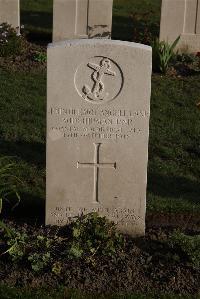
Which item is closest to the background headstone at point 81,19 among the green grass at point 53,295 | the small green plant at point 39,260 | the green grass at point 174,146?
the green grass at point 174,146

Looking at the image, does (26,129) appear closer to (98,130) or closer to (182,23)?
(98,130)

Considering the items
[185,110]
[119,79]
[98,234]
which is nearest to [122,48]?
[119,79]

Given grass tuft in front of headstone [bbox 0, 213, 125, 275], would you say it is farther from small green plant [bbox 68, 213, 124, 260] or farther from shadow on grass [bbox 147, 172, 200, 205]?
shadow on grass [bbox 147, 172, 200, 205]

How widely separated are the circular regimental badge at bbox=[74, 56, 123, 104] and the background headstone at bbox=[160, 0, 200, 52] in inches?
227

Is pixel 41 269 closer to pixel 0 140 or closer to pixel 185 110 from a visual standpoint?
pixel 0 140

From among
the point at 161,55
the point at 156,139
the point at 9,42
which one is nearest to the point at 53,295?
the point at 156,139

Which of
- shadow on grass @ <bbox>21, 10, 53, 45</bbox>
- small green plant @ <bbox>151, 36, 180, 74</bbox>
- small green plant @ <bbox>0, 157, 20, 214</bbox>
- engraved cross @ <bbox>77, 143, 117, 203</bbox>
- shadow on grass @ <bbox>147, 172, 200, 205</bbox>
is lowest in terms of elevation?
shadow on grass @ <bbox>147, 172, 200, 205</bbox>

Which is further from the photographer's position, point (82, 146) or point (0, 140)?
point (0, 140)

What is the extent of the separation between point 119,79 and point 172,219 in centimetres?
165

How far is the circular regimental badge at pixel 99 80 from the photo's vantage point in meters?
6.11

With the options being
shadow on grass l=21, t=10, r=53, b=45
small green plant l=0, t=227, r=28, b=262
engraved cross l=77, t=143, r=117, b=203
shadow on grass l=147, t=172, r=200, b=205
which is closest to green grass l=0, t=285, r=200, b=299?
small green plant l=0, t=227, r=28, b=262

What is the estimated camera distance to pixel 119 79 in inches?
243

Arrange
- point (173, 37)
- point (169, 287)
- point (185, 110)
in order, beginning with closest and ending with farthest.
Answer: point (169, 287) < point (185, 110) < point (173, 37)

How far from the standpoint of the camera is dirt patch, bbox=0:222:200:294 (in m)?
5.81
